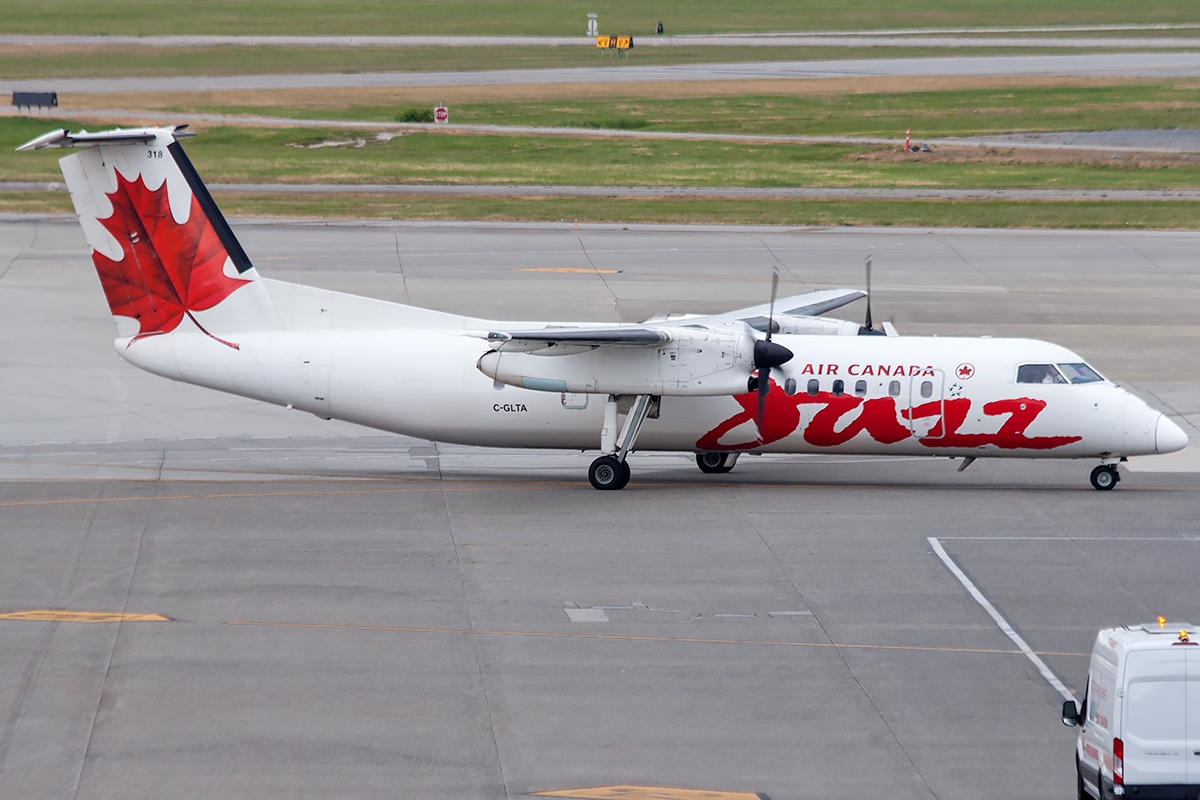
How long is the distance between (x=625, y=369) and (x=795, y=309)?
18.2ft

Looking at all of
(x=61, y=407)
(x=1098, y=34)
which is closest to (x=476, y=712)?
(x=61, y=407)

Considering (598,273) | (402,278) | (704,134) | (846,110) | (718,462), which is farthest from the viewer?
(846,110)

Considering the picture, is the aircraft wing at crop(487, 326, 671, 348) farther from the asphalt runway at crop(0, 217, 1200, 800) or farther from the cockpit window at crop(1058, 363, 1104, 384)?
the cockpit window at crop(1058, 363, 1104, 384)

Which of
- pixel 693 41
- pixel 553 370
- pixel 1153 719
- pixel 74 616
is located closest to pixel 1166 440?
pixel 553 370

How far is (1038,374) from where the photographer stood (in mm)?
23859

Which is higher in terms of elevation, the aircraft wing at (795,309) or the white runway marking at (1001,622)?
the aircraft wing at (795,309)

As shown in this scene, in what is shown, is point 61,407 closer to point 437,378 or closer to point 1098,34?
point 437,378

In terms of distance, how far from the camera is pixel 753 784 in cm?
1316

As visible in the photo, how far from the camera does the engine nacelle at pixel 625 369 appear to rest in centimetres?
2309

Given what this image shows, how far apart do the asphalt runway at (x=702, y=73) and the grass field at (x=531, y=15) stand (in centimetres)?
2870

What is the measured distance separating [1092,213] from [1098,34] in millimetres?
78989

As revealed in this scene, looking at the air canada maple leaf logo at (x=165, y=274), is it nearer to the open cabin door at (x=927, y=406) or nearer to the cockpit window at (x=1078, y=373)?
the open cabin door at (x=927, y=406)

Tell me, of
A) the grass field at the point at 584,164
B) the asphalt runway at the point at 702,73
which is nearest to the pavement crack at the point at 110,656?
the grass field at the point at 584,164

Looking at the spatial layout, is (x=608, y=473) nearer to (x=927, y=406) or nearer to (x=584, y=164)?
(x=927, y=406)
